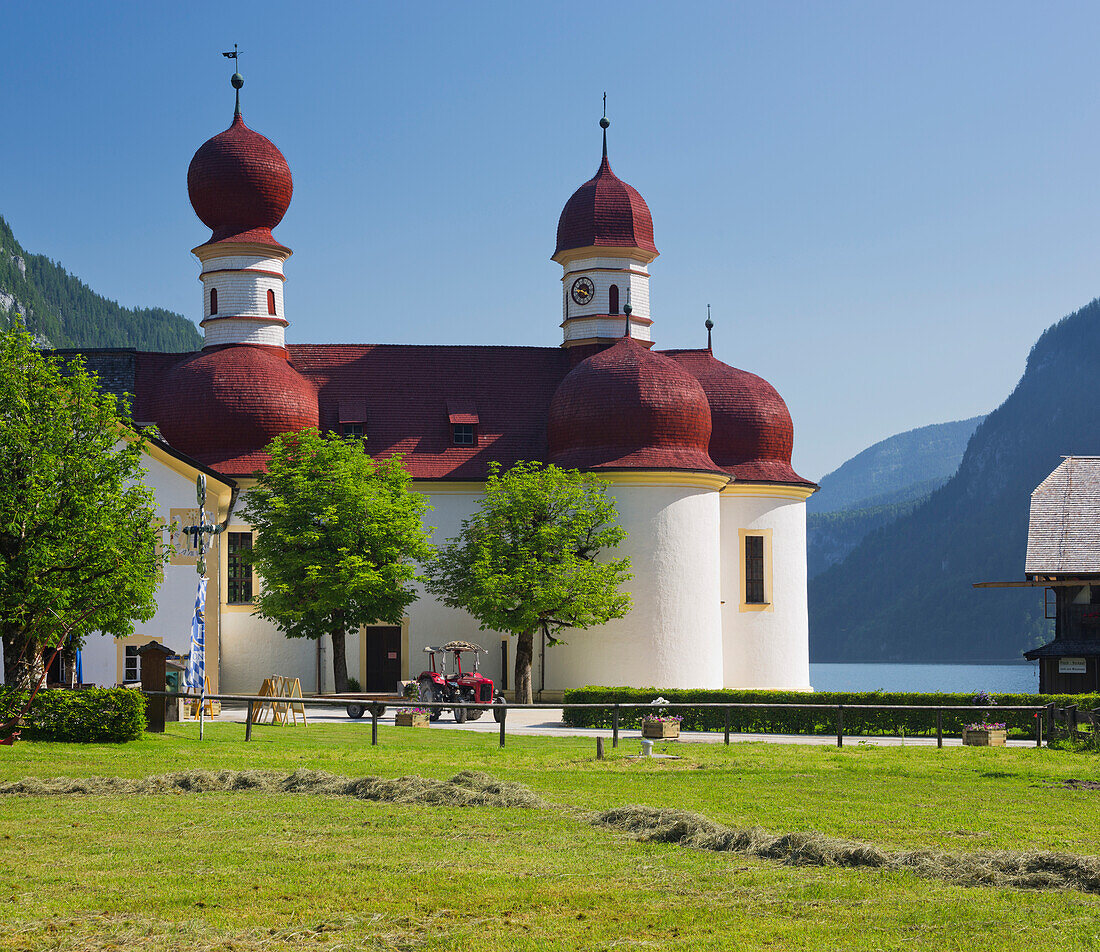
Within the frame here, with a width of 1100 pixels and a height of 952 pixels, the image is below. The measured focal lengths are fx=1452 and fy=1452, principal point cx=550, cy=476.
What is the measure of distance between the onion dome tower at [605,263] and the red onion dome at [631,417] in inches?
252

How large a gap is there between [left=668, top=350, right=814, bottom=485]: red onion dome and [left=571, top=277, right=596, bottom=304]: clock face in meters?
4.46

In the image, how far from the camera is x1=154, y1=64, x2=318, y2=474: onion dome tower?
Answer: 46.7m

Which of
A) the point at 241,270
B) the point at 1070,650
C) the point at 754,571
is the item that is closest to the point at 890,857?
the point at 1070,650

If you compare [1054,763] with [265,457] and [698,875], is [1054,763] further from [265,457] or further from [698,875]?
[265,457]

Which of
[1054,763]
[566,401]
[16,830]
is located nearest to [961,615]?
[566,401]

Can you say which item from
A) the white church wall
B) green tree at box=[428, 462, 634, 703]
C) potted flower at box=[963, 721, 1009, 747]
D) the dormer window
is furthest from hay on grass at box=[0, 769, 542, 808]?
the dormer window

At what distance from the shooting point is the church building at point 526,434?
4469 cm

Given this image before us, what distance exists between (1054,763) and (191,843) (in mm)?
15177

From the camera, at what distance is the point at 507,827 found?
15289 mm

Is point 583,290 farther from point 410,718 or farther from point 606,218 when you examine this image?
point 410,718

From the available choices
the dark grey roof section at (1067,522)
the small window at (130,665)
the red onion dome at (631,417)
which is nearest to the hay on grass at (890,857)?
the dark grey roof section at (1067,522)

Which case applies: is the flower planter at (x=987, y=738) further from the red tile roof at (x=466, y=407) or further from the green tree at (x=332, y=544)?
the red tile roof at (x=466, y=407)

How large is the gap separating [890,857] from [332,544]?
28.6 m

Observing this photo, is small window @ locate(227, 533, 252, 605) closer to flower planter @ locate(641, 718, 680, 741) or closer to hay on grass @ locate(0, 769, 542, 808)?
flower planter @ locate(641, 718, 680, 741)
